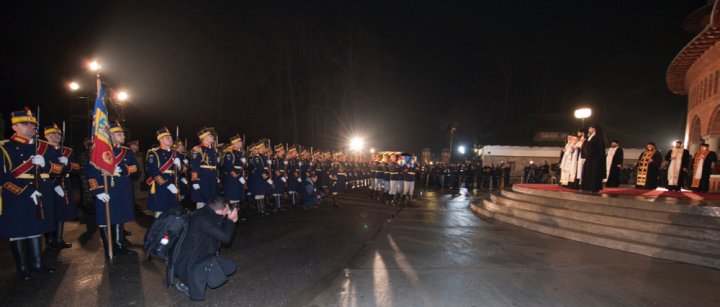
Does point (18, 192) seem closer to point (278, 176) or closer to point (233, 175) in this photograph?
point (233, 175)

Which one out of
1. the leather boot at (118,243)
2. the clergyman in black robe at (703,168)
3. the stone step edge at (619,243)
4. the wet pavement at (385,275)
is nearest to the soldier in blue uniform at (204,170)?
the wet pavement at (385,275)

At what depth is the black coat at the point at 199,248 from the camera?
4.10 m

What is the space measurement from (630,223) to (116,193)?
9946 millimetres

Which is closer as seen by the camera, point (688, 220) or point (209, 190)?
point (688, 220)

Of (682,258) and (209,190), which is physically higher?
(209,190)

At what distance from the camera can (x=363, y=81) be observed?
34.6 meters

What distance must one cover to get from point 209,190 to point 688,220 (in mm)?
10030

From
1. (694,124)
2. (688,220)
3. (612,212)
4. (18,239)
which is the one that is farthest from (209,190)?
(694,124)

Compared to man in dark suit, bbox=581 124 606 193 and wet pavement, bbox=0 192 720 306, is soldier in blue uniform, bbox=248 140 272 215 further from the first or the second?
man in dark suit, bbox=581 124 606 193

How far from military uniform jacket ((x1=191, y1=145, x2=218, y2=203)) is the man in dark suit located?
389 inches

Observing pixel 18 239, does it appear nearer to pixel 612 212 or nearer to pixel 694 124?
pixel 612 212

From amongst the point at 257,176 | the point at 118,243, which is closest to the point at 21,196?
the point at 118,243

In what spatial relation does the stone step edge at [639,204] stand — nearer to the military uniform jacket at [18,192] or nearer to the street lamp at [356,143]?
the military uniform jacket at [18,192]

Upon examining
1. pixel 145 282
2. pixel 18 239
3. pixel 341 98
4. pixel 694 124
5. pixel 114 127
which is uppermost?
pixel 341 98
